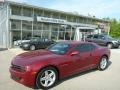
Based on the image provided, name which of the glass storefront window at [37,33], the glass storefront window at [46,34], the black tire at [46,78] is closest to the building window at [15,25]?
the glass storefront window at [37,33]

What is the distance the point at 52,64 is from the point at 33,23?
18396 millimetres

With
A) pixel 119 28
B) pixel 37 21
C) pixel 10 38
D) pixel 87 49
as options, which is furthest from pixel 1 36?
pixel 119 28

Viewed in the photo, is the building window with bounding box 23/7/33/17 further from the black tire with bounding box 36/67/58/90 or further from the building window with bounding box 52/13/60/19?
the black tire with bounding box 36/67/58/90

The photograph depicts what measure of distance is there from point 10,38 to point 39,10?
238 inches

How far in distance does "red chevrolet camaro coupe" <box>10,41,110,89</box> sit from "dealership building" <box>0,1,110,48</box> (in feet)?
49.0

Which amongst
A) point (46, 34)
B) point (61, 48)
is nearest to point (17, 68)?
point (61, 48)

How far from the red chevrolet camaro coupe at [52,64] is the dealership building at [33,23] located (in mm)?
14947

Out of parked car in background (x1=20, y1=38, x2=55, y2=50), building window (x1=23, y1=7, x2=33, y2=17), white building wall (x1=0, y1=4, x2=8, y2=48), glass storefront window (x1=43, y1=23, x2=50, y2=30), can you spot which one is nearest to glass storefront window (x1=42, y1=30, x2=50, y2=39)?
glass storefront window (x1=43, y1=23, x2=50, y2=30)

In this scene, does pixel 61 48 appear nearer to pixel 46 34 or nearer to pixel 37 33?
pixel 37 33

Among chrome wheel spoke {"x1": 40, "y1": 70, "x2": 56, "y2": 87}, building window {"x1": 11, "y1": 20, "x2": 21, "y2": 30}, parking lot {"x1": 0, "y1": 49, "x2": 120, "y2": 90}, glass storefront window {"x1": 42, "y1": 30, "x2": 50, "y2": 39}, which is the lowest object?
parking lot {"x1": 0, "y1": 49, "x2": 120, "y2": 90}

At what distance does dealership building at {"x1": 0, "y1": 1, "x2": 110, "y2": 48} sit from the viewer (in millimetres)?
21219

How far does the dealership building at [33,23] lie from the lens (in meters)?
21.2

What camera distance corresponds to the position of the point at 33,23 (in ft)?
77.6

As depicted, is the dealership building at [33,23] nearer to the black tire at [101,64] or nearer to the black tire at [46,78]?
the black tire at [101,64]
